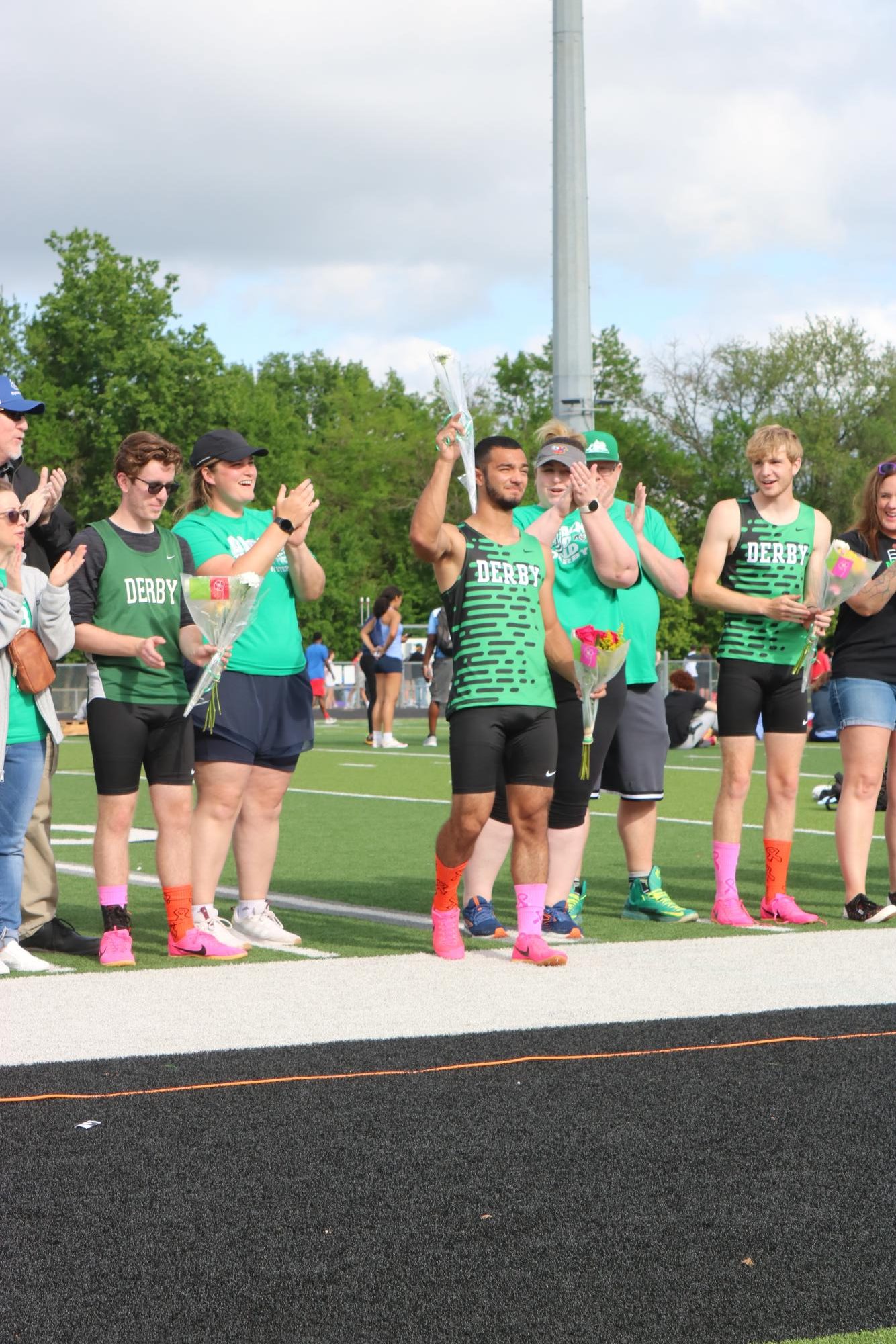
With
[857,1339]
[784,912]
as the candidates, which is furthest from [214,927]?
[857,1339]

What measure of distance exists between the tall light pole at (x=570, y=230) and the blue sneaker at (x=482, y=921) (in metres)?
8.78

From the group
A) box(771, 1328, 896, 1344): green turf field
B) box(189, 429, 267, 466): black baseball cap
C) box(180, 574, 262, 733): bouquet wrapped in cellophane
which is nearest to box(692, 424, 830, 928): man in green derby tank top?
box(189, 429, 267, 466): black baseball cap

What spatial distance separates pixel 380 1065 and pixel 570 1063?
0.56 meters

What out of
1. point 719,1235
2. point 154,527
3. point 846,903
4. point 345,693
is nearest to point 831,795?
point 846,903

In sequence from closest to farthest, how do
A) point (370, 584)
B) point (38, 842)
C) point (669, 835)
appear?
point (38, 842)
point (669, 835)
point (370, 584)

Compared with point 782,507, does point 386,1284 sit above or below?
below

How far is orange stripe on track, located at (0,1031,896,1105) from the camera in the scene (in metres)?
4.57

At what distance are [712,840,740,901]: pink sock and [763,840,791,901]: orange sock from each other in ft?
0.51

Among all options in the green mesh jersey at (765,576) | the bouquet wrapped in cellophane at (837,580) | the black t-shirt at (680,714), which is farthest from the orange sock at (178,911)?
the black t-shirt at (680,714)

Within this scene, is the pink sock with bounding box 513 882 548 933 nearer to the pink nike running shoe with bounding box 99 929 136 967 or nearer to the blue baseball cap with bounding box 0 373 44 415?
the pink nike running shoe with bounding box 99 929 136 967

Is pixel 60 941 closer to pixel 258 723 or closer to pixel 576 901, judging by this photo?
pixel 258 723

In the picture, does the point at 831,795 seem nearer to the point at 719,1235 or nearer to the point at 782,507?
the point at 782,507

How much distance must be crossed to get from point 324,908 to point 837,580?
2941 millimetres

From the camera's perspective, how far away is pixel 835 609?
7.78m
